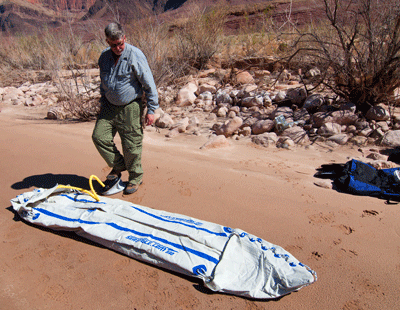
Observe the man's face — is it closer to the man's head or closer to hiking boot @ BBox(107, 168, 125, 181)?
the man's head

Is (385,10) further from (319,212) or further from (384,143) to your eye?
(319,212)

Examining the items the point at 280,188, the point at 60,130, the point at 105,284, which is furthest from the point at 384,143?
the point at 60,130

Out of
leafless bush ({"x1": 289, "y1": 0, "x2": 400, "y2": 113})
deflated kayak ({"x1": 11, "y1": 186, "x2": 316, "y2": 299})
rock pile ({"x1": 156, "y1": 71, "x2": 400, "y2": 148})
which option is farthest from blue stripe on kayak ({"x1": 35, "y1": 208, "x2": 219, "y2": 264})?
leafless bush ({"x1": 289, "y1": 0, "x2": 400, "y2": 113})

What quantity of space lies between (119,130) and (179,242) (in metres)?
1.31

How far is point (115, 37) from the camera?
2.36 meters

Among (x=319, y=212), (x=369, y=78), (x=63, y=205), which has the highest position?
(x=369, y=78)

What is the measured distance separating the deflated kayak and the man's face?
132cm

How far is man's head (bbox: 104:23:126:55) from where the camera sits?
2.33m

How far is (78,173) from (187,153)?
1505 millimetres

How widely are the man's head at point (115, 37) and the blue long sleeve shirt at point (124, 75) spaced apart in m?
0.05

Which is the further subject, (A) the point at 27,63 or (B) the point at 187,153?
(A) the point at 27,63

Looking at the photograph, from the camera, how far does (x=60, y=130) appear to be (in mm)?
5375

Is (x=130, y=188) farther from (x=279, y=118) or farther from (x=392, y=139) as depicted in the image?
(x=392, y=139)

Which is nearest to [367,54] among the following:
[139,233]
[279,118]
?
[279,118]
